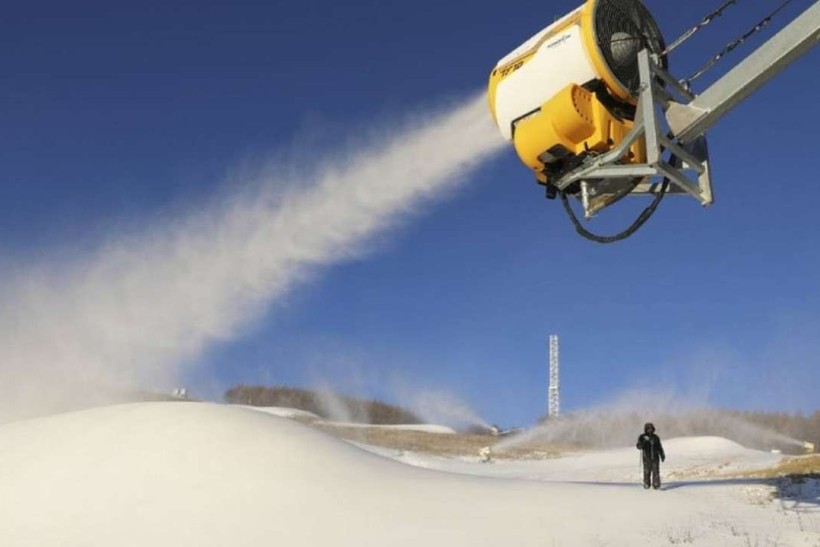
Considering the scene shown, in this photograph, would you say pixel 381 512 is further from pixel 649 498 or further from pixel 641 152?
pixel 641 152

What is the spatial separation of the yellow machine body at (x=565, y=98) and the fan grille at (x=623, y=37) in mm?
70

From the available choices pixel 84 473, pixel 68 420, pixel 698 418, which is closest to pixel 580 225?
pixel 84 473

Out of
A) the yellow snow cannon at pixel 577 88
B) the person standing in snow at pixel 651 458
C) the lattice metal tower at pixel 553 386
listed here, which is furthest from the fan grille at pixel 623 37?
the lattice metal tower at pixel 553 386

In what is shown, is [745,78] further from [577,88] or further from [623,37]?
[577,88]

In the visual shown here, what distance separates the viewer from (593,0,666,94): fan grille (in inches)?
368

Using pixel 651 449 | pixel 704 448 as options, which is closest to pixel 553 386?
pixel 704 448

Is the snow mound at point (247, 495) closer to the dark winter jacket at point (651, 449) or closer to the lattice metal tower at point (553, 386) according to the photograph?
the dark winter jacket at point (651, 449)

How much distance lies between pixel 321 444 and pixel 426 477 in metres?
2.33

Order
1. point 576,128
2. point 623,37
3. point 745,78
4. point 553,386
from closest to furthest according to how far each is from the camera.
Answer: point 745,78
point 576,128
point 623,37
point 553,386

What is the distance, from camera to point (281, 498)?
1158 centimetres

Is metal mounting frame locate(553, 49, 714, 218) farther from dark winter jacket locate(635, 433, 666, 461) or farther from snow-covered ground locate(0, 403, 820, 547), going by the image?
dark winter jacket locate(635, 433, 666, 461)

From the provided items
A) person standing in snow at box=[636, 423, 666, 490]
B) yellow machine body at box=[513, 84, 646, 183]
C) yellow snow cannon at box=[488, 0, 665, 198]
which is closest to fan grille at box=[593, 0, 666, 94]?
yellow snow cannon at box=[488, 0, 665, 198]

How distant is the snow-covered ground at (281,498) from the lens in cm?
1035

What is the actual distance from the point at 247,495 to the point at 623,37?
30.7 feet
